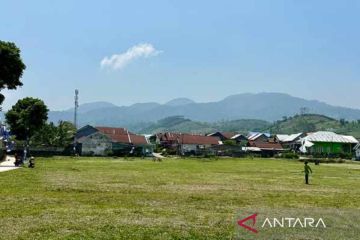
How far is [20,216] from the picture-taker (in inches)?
749

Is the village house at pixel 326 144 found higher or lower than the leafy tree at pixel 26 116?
lower

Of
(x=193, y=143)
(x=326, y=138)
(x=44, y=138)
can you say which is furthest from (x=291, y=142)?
(x=44, y=138)

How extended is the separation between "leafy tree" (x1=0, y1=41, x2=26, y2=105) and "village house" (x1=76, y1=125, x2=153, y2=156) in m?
52.6

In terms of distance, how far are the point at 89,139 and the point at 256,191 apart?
330ft

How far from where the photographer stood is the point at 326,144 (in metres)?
159

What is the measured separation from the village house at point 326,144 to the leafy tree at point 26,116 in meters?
83.2

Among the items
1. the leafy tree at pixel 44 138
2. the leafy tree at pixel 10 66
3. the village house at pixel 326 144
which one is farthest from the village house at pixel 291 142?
the leafy tree at pixel 10 66

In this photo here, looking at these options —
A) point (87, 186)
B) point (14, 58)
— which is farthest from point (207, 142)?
point (87, 186)

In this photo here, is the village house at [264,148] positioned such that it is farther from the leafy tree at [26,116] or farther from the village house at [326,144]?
the leafy tree at [26,116]

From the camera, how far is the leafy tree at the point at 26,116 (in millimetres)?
102562

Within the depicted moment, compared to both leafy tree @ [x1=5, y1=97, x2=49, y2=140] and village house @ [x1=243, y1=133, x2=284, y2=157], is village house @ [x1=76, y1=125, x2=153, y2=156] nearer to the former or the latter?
leafy tree @ [x1=5, y1=97, x2=49, y2=140]

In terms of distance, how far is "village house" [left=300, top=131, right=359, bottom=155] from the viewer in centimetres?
→ 15602

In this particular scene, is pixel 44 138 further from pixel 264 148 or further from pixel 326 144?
pixel 326 144

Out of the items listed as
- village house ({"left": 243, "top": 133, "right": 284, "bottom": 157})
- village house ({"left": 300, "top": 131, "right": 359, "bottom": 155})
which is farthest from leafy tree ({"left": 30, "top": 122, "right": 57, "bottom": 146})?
village house ({"left": 300, "top": 131, "right": 359, "bottom": 155})
